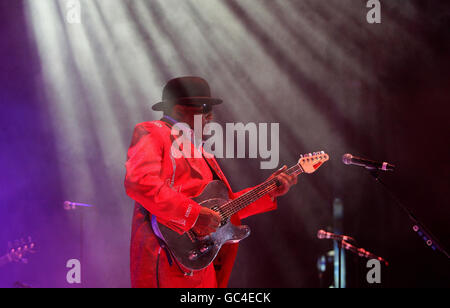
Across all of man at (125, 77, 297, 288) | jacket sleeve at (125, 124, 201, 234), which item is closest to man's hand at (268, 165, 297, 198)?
man at (125, 77, 297, 288)

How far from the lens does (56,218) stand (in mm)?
5500

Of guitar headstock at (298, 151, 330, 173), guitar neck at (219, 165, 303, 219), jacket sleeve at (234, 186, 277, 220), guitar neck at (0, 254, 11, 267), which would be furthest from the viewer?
guitar neck at (0, 254, 11, 267)

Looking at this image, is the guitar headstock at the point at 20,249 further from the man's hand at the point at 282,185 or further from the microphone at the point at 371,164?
the microphone at the point at 371,164

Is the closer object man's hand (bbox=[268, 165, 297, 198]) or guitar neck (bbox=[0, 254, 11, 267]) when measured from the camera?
man's hand (bbox=[268, 165, 297, 198])

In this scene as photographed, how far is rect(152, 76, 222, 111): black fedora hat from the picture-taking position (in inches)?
117

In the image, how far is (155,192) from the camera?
2479mm

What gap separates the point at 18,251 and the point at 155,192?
3233mm

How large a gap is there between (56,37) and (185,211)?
153 inches

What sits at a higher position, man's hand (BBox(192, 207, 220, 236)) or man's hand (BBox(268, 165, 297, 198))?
man's hand (BBox(268, 165, 297, 198))

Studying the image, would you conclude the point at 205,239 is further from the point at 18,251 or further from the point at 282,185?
the point at 18,251

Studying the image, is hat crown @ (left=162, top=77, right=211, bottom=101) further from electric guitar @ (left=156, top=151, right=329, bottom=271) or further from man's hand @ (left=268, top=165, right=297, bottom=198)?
man's hand @ (left=268, top=165, right=297, bottom=198)

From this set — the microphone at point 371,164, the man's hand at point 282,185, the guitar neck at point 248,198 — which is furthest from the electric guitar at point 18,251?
the microphone at point 371,164
